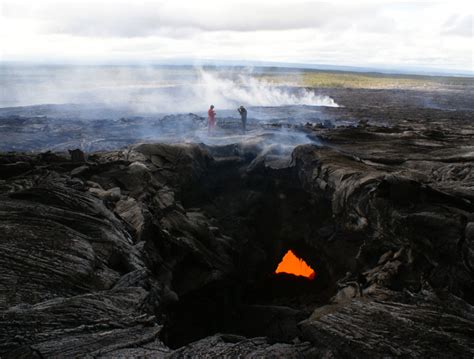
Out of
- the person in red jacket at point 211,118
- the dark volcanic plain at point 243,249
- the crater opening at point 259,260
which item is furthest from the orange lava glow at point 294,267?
the person in red jacket at point 211,118

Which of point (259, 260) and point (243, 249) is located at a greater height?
point (243, 249)

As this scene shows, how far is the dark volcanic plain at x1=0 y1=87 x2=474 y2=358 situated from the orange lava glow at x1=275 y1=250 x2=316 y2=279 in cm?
56

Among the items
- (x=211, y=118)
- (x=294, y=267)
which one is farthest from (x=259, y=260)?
(x=211, y=118)

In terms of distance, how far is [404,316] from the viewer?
991 centimetres

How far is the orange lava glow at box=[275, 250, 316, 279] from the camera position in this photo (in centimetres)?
2353

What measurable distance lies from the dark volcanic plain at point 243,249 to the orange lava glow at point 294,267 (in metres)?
0.56

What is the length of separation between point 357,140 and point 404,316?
66.5 feet

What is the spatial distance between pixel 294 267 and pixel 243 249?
3286 mm

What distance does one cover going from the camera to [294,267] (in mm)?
24250

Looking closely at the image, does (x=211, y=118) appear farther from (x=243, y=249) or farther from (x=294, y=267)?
(x=294, y=267)

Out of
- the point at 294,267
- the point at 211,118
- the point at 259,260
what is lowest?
the point at 294,267

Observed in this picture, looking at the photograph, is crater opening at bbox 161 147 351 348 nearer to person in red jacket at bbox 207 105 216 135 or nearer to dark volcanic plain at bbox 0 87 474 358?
dark volcanic plain at bbox 0 87 474 358

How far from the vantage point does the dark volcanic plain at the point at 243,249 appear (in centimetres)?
934

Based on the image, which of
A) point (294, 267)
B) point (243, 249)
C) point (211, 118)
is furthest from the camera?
point (211, 118)
